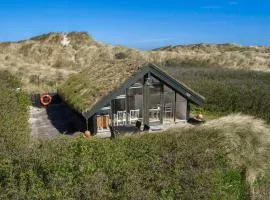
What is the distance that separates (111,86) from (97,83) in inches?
67.7

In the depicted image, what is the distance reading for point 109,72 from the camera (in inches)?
903

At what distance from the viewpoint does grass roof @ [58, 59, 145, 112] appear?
65.9ft

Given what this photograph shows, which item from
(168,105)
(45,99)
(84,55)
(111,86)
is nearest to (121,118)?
(111,86)

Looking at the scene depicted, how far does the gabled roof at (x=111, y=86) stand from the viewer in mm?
19641

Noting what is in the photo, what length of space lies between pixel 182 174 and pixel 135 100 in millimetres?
9586

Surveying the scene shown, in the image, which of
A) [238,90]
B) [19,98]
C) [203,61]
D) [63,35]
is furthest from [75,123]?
[63,35]

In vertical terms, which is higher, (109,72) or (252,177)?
(109,72)

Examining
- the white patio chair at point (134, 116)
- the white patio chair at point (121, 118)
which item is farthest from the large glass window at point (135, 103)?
the white patio chair at point (121, 118)

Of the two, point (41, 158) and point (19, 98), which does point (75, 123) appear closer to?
point (19, 98)

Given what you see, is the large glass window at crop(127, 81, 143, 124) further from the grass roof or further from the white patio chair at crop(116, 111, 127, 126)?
the grass roof

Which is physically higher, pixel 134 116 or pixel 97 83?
pixel 97 83

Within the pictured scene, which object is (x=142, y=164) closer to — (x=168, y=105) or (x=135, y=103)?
(x=135, y=103)

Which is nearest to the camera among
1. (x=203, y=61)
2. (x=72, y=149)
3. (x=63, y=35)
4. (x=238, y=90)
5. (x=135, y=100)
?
(x=72, y=149)

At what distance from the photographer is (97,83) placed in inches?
859
